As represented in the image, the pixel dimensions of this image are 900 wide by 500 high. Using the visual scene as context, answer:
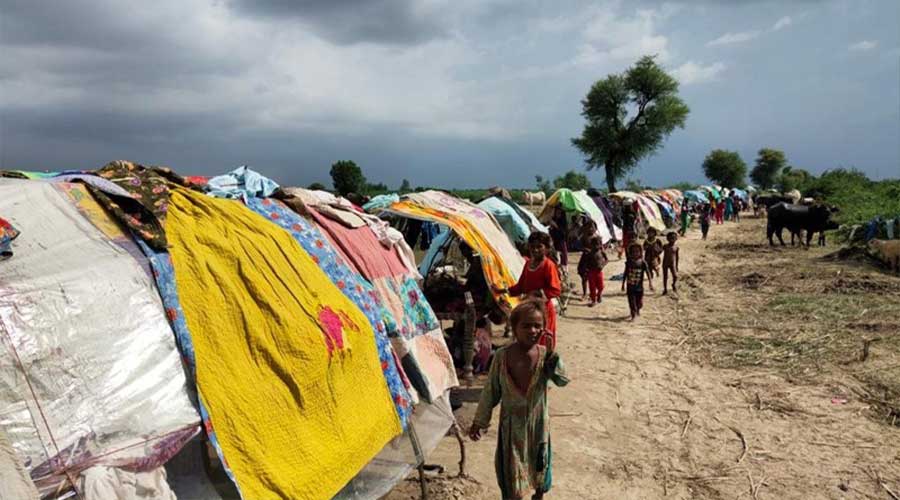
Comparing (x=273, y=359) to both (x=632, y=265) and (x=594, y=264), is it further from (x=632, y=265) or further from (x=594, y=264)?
(x=594, y=264)

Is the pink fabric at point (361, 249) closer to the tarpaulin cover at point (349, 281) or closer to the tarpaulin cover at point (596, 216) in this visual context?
the tarpaulin cover at point (349, 281)

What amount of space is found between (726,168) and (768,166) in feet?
38.9

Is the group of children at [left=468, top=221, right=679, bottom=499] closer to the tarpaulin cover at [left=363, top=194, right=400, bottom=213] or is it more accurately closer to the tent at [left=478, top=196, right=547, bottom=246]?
the tarpaulin cover at [left=363, top=194, right=400, bottom=213]

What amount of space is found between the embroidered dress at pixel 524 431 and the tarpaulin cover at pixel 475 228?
3.28 m

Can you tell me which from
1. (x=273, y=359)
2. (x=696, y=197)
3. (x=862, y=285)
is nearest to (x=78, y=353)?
(x=273, y=359)

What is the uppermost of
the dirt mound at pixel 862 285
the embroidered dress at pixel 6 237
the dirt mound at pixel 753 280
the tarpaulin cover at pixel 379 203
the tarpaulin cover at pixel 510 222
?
the tarpaulin cover at pixel 379 203

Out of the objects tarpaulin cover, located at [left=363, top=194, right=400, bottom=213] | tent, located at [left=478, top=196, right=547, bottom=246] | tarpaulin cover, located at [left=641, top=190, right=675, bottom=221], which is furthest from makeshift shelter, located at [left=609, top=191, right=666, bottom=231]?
tarpaulin cover, located at [left=363, top=194, right=400, bottom=213]

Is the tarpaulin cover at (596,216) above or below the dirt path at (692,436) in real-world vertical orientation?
above

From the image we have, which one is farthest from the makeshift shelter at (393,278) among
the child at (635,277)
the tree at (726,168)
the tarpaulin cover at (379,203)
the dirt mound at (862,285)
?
the tree at (726,168)

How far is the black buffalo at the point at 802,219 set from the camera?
19.0 meters

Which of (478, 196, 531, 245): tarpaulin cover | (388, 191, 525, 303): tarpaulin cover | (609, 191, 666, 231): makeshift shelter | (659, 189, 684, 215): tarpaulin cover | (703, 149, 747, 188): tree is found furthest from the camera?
(703, 149, 747, 188): tree

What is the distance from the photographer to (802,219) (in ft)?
64.4

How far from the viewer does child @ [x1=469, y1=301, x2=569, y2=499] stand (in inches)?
132

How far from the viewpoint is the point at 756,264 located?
15.8 metres
